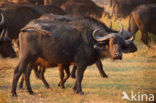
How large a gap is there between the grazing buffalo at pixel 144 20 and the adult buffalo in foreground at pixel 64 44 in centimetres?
629

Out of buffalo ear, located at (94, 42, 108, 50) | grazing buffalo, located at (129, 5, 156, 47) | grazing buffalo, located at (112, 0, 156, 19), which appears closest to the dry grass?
buffalo ear, located at (94, 42, 108, 50)

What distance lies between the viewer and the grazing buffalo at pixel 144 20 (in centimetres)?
1469

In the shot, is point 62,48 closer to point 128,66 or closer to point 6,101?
point 6,101

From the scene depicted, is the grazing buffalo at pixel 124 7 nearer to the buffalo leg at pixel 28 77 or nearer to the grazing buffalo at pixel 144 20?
the grazing buffalo at pixel 144 20

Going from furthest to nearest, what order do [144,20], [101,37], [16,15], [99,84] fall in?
[144,20], [16,15], [99,84], [101,37]

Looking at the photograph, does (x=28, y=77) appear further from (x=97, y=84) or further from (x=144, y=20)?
(x=144, y=20)

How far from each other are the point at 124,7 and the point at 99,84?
12690mm

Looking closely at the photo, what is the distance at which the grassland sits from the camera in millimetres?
8266

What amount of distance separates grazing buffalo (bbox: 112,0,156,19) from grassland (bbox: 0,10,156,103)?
7.05 m

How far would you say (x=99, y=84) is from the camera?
9.80m

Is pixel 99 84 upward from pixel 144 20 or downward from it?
downward

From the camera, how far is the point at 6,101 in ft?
26.0

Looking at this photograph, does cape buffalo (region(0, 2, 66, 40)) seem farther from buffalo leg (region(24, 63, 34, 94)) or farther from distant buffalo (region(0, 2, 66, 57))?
buffalo leg (region(24, 63, 34, 94))

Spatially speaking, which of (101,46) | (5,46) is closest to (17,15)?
(5,46)
